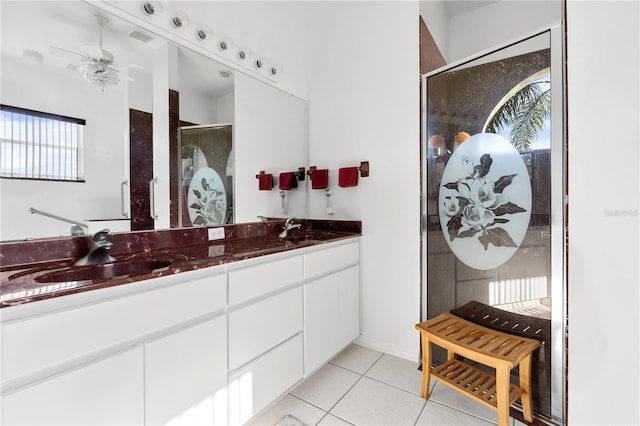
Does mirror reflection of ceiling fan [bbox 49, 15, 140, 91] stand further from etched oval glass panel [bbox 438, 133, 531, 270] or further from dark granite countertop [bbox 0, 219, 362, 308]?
etched oval glass panel [bbox 438, 133, 531, 270]

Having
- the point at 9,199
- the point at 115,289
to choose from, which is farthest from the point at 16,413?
the point at 9,199

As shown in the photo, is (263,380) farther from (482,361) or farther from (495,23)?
(495,23)

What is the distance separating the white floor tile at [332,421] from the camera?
1.57 metres

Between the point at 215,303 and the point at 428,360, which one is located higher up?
the point at 215,303

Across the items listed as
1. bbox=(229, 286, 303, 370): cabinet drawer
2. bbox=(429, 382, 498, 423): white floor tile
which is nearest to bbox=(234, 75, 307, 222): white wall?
bbox=(229, 286, 303, 370): cabinet drawer

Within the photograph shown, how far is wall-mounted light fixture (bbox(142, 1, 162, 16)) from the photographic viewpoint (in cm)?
155

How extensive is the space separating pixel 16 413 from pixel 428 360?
6.10 ft

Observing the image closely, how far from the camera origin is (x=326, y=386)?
191cm

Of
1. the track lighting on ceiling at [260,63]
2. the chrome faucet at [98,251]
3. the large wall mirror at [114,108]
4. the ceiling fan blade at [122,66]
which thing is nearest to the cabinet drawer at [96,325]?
the chrome faucet at [98,251]

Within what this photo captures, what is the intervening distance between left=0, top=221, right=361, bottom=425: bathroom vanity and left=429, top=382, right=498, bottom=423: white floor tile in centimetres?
79

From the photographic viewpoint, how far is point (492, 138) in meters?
1.77

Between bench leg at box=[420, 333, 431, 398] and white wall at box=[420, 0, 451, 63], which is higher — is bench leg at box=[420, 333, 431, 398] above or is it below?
below
